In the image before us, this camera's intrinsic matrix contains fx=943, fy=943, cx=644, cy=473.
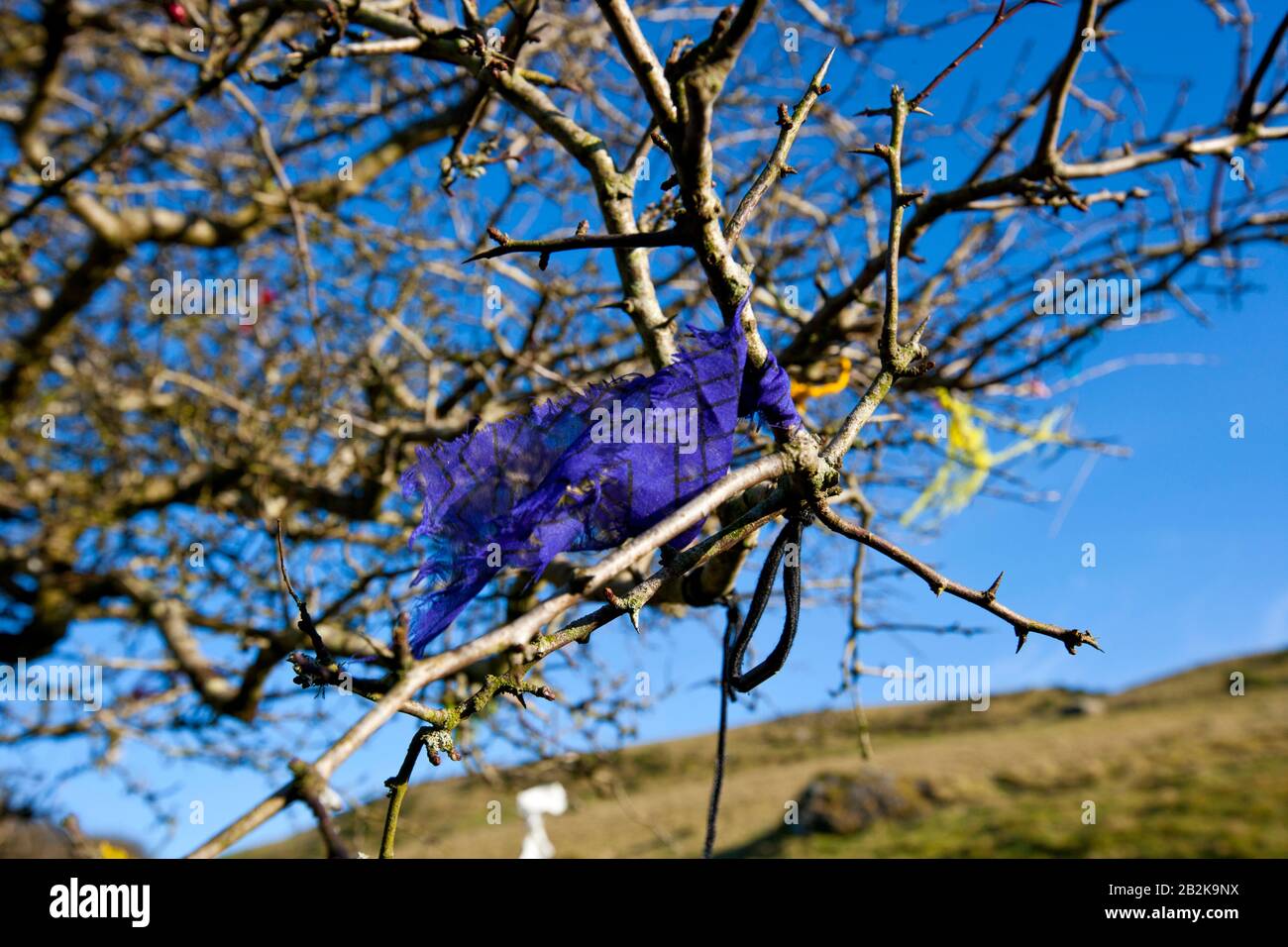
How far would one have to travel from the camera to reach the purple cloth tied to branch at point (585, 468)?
4.09 feet

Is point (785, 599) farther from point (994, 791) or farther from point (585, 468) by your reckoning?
point (994, 791)

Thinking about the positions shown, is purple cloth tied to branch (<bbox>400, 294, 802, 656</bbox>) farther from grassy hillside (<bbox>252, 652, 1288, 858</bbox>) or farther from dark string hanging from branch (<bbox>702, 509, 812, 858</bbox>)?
grassy hillside (<bbox>252, 652, 1288, 858</bbox>)

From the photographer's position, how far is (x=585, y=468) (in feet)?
4.09

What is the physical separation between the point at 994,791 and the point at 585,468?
831 inches

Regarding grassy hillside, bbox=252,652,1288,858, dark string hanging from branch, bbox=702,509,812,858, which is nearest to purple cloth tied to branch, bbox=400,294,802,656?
dark string hanging from branch, bbox=702,509,812,858

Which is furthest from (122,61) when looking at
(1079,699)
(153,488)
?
(1079,699)

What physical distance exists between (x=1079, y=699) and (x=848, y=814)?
17.0 metres

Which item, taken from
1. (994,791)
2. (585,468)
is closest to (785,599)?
(585,468)

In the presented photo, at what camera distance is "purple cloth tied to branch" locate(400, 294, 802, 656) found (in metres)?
1.25

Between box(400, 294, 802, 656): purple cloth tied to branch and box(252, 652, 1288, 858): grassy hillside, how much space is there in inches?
215

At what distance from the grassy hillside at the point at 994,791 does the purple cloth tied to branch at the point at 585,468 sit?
546 centimetres

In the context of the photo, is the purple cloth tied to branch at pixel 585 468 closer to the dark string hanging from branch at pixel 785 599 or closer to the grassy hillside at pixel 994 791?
the dark string hanging from branch at pixel 785 599

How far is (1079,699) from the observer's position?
104 feet
